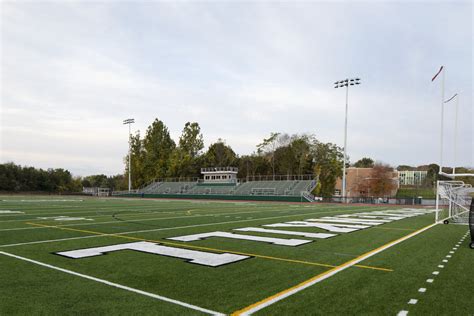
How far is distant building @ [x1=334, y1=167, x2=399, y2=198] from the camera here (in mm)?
73000

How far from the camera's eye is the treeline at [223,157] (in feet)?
223

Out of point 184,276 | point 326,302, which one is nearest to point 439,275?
point 326,302

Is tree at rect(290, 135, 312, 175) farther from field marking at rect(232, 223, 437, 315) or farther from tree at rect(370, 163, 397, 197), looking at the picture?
field marking at rect(232, 223, 437, 315)

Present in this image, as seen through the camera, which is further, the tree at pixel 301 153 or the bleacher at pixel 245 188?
the tree at pixel 301 153

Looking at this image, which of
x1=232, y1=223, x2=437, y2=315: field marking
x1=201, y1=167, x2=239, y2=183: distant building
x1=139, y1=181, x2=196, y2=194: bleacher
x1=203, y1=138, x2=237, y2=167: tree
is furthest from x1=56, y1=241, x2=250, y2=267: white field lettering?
x1=203, y1=138, x2=237, y2=167: tree

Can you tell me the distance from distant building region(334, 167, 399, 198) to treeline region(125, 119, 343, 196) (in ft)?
26.9

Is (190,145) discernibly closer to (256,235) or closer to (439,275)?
(256,235)

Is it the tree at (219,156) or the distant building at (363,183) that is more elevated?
the tree at (219,156)

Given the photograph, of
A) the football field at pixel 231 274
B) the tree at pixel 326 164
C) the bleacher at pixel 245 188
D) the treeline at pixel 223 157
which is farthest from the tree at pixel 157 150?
the football field at pixel 231 274

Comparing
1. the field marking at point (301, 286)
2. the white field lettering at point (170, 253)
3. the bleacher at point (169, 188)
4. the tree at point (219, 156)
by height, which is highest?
the tree at point (219, 156)

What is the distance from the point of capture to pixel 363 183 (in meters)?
78.2

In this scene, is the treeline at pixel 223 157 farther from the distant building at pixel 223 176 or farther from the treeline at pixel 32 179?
the treeline at pixel 32 179

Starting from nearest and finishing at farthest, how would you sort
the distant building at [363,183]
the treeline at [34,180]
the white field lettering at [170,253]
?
the white field lettering at [170,253]
the treeline at [34,180]
the distant building at [363,183]

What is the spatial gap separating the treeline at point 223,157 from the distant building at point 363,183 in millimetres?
8202
